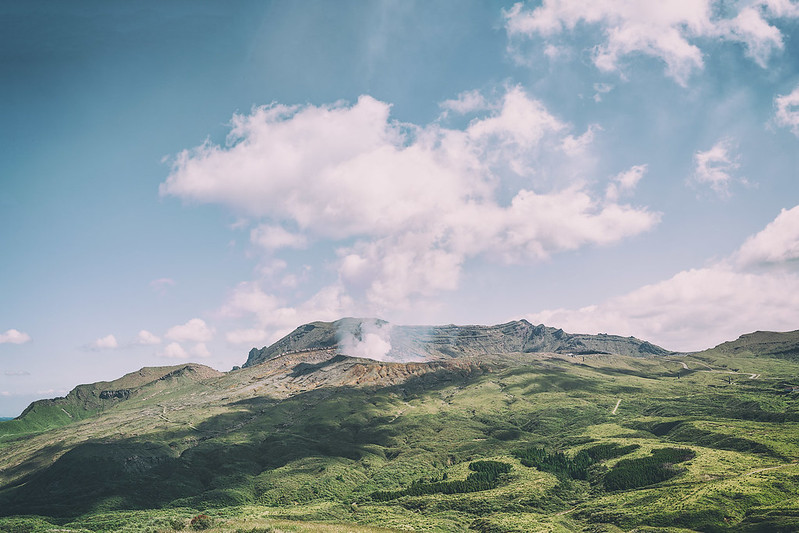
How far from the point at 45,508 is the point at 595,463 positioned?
24632cm

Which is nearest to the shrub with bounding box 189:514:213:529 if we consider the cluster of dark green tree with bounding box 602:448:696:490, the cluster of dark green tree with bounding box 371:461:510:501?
the cluster of dark green tree with bounding box 371:461:510:501

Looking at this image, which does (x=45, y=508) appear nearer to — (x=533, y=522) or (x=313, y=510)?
(x=313, y=510)

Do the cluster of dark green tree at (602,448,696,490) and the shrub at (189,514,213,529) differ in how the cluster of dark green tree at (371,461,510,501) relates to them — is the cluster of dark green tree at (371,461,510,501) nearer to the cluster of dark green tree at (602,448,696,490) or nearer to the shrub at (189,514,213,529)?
the cluster of dark green tree at (602,448,696,490)

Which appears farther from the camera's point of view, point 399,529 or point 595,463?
point 595,463

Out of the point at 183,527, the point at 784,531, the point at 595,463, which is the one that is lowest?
the point at 595,463

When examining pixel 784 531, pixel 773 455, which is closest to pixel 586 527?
pixel 784 531

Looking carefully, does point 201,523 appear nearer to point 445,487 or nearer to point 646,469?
point 445,487

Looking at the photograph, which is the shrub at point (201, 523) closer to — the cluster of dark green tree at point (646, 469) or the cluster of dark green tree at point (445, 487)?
the cluster of dark green tree at point (445, 487)

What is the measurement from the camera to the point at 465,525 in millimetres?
136750

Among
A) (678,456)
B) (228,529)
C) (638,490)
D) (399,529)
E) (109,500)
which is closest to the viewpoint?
(228,529)

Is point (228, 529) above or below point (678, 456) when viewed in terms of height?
above

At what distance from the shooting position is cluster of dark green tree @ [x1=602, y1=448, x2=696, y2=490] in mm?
161875

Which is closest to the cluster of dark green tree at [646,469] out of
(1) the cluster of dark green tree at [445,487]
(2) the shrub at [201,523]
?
(1) the cluster of dark green tree at [445,487]

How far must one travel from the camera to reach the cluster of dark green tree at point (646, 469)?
16188 centimetres
